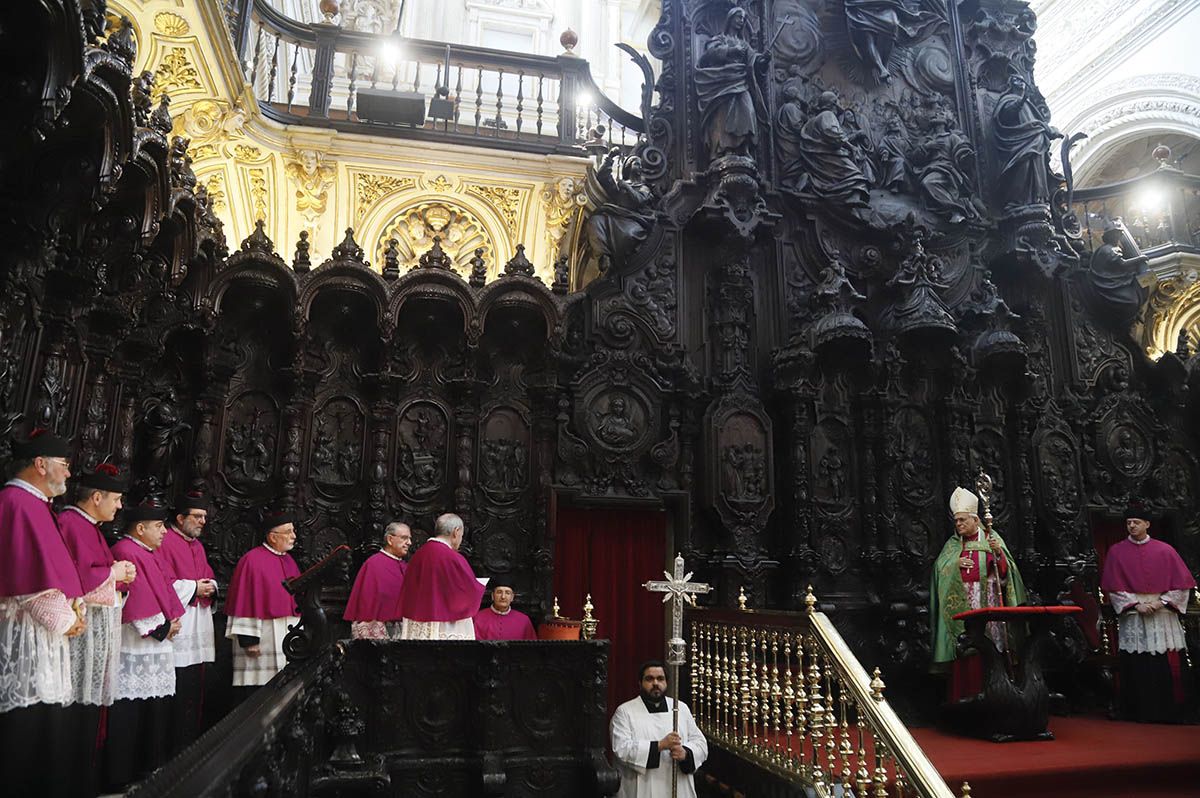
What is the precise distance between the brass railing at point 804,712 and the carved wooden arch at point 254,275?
5.27 metres

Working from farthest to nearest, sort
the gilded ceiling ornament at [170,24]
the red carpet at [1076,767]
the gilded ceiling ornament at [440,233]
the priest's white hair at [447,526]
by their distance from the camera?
the gilded ceiling ornament at [440,233]
the gilded ceiling ornament at [170,24]
the priest's white hair at [447,526]
the red carpet at [1076,767]

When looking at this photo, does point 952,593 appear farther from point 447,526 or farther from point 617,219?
point 617,219

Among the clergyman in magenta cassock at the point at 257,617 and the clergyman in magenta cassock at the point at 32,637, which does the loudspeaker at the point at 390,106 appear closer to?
the clergyman in magenta cassock at the point at 257,617

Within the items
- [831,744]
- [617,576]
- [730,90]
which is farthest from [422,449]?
[730,90]

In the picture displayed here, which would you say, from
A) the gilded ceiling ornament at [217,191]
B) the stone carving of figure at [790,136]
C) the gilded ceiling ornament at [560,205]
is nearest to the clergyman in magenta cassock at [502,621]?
the gilded ceiling ornament at [560,205]

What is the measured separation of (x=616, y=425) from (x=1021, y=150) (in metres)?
7.07

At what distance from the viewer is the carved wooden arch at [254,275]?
8.34 metres

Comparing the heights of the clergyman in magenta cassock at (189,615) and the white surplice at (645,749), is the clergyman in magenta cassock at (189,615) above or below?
above

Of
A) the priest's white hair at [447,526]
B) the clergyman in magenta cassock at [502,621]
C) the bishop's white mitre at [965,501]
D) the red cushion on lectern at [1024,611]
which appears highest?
the bishop's white mitre at [965,501]

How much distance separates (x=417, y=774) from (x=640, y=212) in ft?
22.7

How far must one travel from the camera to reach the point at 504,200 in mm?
11203

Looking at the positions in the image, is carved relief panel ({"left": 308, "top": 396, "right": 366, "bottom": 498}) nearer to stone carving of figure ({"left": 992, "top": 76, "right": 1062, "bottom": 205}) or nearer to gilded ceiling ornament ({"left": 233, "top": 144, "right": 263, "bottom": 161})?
gilded ceiling ornament ({"left": 233, "top": 144, "right": 263, "bottom": 161})

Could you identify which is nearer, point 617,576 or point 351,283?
point 351,283

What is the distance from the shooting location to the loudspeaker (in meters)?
10.5
